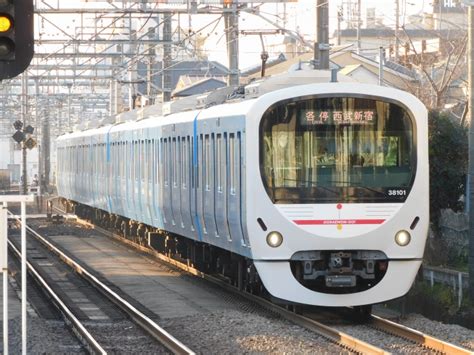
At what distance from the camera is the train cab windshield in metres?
13.8

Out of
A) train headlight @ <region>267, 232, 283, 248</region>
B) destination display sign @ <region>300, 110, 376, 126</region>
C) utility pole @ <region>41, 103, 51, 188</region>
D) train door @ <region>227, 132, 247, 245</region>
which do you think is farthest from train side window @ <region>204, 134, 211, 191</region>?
utility pole @ <region>41, 103, 51, 188</region>

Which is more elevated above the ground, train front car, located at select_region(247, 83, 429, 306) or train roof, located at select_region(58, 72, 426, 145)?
train roof, located at select_region(58, 72, 426, 145)

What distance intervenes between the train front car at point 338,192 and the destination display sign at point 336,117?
1 centimetres

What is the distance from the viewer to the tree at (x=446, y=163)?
75.3 feet

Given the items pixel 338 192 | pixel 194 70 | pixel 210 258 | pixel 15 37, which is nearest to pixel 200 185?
pixel 210 258

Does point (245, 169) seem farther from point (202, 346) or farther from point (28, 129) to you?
point (28, 129)

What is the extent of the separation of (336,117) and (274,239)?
1.55m

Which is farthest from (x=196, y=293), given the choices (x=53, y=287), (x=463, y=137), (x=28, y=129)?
(x=28, y=129)

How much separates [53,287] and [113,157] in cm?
1009

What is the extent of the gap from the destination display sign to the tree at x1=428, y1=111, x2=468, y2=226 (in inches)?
360

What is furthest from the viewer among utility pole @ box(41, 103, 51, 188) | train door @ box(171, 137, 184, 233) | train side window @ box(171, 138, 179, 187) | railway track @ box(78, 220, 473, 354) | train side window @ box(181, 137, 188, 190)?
utility pole @ box(41, 103, 51, 188)

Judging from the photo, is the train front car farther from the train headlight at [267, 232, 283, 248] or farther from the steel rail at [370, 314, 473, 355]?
the steel rail at [370, 314, 473, 355]

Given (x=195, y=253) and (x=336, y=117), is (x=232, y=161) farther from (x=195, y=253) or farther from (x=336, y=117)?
(x=195, y=253)

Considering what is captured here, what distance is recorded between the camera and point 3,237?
9.48 metres
